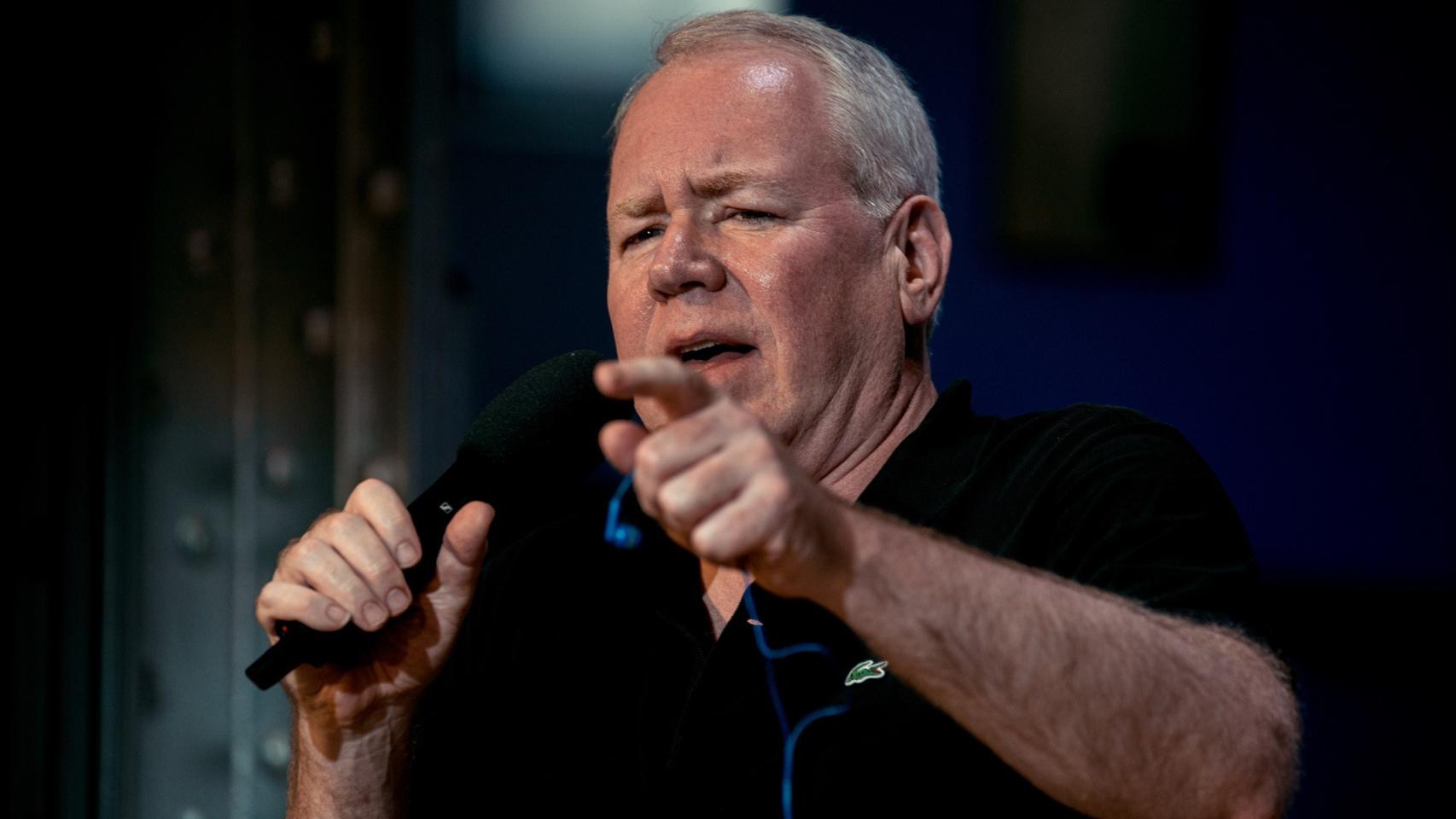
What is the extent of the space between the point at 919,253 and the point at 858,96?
9.0 inches

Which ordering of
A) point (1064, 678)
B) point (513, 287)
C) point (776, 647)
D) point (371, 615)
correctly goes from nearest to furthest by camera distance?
point (1064, 678)
point (371, 615)
point (776, 647)
point (513, 287)

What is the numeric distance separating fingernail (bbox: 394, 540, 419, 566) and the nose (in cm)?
45

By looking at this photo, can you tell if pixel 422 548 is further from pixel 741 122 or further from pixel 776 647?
pixel 741 122

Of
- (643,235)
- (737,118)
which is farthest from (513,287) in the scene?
(737,118)

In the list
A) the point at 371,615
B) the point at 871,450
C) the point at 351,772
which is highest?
the point at 871,450

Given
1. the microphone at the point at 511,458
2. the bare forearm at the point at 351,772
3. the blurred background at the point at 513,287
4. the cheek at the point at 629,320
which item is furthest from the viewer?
the blurred background at the point at 513,287

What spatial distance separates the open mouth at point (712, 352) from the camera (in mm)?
1582

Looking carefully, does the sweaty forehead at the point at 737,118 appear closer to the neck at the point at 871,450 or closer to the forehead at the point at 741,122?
the forehead at the point at 741,122

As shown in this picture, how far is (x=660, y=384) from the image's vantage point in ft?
2.88

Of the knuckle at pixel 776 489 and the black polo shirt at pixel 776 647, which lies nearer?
the knuckle at pixel 776 489

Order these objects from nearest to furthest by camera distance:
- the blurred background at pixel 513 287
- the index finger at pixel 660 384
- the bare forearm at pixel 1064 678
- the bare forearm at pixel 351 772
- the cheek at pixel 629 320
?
1. the index finger at pixel 660 384
2. the bare forearm at pixel 1064 678
3. the bare forearm at pixel 351 772
4. the cheek at pixel 629 320
5. the blurred background at pixel 513 287

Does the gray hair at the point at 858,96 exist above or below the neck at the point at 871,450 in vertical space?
above

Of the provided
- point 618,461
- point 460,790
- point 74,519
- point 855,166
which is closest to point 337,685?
point 460,790

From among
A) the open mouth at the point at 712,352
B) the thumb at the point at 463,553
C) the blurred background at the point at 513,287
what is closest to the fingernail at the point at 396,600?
the thumb at the point at 463,553
